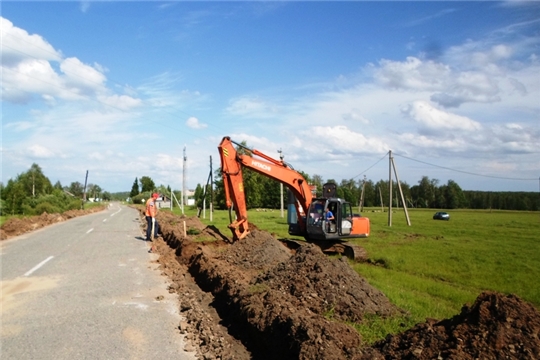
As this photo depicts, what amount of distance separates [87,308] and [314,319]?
498cm

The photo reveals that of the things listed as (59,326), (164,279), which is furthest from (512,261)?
(59,326)

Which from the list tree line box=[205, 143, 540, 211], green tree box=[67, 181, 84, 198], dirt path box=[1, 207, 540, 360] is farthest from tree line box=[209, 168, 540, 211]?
green tree box=[67, 181, 84, 198]

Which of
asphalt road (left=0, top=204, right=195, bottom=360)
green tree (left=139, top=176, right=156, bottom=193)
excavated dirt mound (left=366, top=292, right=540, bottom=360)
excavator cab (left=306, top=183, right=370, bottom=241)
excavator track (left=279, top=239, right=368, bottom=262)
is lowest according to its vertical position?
asphalt road (left=0, top=204, right=195, bottom=360)

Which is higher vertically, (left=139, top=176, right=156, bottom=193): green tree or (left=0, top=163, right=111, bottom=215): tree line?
(left=139, top=176, right=156, bottom=193): green tree

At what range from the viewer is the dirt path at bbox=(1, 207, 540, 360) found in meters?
4.78

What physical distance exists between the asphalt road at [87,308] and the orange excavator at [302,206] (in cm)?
354

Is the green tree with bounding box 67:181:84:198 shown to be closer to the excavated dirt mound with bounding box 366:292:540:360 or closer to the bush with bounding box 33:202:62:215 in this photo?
the bush with bounding box 33:202:62:215

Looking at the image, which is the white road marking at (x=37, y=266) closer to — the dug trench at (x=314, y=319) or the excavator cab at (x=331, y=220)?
the dug trench at (x=314, y=319)

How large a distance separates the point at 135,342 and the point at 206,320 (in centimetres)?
134

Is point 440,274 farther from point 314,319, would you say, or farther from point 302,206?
point 314,319

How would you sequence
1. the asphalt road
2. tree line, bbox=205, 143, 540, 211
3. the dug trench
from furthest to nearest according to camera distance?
tree line, bbox=205, 143, 540, 211 → the asphalt road → the dug trench

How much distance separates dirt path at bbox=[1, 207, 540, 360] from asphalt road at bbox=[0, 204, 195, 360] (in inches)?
19.0

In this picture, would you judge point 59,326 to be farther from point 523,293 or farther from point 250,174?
point 250,174

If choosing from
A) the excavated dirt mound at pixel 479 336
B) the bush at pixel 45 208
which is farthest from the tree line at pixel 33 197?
the excavated dirt mound at pixel 479 336
